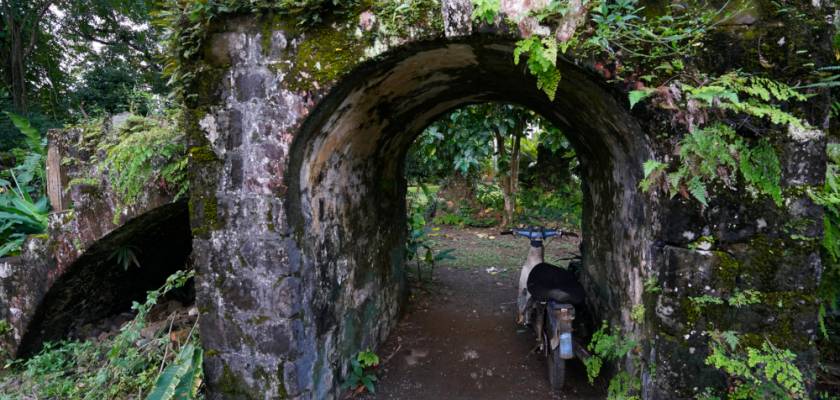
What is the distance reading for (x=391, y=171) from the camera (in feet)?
16.1

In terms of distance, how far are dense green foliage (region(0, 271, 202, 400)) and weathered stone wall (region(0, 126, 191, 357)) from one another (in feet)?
1.14

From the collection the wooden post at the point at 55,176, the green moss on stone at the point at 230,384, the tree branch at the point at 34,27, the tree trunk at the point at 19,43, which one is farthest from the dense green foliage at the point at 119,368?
the tree branch at the point at 34,27

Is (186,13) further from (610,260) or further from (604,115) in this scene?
(610,260)

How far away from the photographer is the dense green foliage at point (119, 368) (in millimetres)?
3078

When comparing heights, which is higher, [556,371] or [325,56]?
[325,56]

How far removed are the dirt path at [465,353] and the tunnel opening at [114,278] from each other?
8.76 ft

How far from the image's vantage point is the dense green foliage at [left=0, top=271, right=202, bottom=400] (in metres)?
3.08

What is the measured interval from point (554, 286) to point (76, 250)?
453 cm

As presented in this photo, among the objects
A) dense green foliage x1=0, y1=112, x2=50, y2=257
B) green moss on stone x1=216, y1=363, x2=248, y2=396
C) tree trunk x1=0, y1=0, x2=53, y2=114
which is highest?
tree trunk x1=0, y1=0, x2=53, y2=114

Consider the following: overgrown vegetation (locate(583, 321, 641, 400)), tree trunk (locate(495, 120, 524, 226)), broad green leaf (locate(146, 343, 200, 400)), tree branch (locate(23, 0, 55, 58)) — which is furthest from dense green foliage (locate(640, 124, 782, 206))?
tree branch (locate(23, 0, 55, 58))

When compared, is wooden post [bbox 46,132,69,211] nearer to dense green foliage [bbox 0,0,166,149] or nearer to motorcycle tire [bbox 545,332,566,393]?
motorcycle tire [bbox 545,332,566,393]

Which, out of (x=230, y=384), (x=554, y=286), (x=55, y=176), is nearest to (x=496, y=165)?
(x=554, y=286)

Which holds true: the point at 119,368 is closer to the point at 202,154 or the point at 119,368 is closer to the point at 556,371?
the point at 202,154

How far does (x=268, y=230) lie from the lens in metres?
2.79
